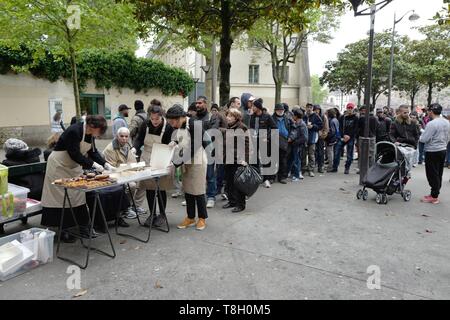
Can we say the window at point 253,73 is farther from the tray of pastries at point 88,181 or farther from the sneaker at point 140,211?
the tray of pastries at point 88,181

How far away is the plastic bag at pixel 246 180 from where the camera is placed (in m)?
6.00

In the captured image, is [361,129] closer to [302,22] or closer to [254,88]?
[302,22]

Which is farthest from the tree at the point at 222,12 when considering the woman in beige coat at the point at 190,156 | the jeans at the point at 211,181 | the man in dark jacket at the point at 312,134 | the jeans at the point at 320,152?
the woman in beige coat at the point at 190,156

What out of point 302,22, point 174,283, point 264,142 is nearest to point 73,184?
point 174,283

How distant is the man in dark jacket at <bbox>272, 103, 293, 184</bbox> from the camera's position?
8367 millimetres

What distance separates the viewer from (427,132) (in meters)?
6.83

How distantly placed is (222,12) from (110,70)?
37.5 ft

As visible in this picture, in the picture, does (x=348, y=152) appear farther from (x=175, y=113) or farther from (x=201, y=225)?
(x=175, y=113)

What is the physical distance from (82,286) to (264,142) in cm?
507

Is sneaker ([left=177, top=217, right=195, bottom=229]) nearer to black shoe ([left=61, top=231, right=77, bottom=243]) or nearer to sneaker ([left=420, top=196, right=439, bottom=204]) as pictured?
black shoe ([left=61, top=231, right=77, bottom=243])

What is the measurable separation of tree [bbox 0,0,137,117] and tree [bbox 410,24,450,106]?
883 inches

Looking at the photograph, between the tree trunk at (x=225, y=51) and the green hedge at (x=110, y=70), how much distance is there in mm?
7398

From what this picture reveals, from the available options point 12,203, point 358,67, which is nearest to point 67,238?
point 12,203
